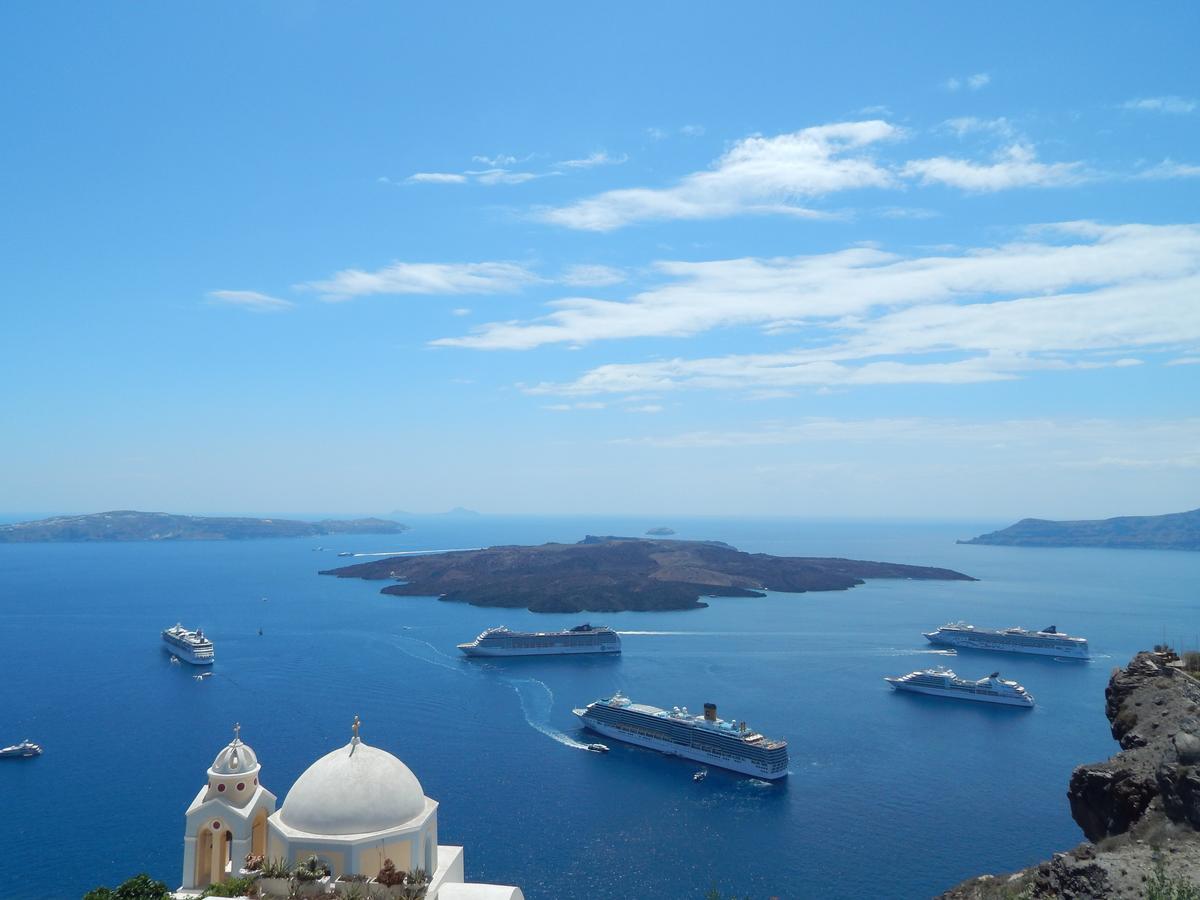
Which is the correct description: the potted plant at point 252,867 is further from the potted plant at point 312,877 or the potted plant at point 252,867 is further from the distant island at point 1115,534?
the distant island at point 1115,534

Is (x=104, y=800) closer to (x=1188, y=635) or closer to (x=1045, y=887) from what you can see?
(x=1045, y=887)

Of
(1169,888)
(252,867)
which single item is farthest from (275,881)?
(1169,888)

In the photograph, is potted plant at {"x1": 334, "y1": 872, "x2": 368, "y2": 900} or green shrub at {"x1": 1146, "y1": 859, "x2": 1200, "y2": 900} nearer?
green shrub at {"x1": 1146, "y1": 859, "x2": 1200, "y2": 900}

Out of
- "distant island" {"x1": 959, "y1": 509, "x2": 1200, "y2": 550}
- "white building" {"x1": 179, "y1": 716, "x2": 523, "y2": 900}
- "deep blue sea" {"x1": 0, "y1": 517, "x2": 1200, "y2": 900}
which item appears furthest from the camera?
"distant island" {"x1": 959, "y1": 509, "x2": 1200, "y2": 550}

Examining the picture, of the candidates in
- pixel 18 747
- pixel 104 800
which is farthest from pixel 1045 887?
pixel 18 747

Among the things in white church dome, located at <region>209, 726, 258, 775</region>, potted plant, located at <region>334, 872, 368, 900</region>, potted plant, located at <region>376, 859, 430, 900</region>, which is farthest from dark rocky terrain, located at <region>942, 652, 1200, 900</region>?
white church dome, located at <region>209, 726, 258, 775</region>

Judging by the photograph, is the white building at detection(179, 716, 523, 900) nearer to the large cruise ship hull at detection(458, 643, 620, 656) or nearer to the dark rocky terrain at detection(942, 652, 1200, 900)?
the dark rocky terrain at detection(942, 652, 1200, 900)
